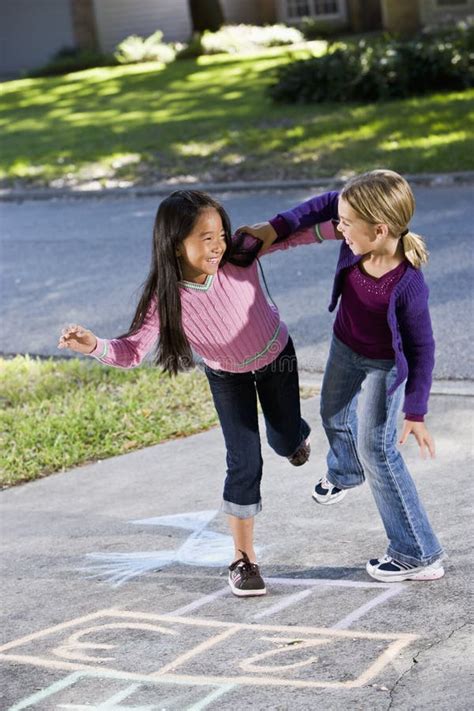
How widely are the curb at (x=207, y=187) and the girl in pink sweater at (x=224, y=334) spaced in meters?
8.99

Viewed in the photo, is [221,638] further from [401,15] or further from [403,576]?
[401,15]

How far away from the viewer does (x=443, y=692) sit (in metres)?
3.48

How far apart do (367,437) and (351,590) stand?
55cm

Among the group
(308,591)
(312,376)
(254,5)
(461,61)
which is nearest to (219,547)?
(308,591)

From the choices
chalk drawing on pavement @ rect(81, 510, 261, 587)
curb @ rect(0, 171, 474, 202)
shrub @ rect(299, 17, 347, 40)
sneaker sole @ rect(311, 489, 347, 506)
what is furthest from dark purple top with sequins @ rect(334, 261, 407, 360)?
shrub @ rect(299, 17, 347, 40)

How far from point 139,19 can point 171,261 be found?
31.7m

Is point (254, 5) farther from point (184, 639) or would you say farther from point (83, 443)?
point (184, 639)

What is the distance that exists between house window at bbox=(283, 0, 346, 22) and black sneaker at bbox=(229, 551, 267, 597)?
30683 mm

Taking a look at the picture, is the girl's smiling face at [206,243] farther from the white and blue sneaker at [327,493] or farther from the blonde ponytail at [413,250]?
the white and blue sneaker at [327,493]

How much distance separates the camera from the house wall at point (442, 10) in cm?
3152

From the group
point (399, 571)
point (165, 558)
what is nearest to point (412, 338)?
point (399, 571)

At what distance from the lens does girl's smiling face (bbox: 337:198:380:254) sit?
13.3 ft

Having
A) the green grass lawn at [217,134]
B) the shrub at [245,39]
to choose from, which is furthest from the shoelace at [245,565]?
the shrub at [245,39]

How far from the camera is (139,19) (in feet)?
113
